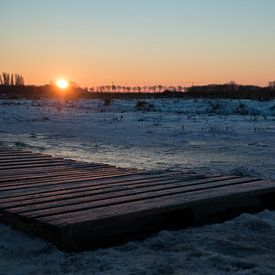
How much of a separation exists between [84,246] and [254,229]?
153 centimetres

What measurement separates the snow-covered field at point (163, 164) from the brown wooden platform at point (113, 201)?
17cm

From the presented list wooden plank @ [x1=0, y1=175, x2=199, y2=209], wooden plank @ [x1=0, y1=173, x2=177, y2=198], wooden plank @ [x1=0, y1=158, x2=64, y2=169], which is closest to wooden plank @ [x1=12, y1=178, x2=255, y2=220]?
wooden plank @ [x1=0, y1=175, x2=199, y2=209]

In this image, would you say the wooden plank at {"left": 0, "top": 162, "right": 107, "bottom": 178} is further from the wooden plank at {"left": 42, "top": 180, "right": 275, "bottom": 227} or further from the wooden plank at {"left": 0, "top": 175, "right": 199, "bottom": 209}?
the wooden plank at {"left": 42, "top": 180, "right": 275, "bottom": 227}

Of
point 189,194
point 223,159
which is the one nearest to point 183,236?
point 189,194

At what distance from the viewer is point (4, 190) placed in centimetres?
584

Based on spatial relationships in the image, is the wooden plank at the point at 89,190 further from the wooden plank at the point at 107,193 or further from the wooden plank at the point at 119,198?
the wooden plank at the point at 119,198

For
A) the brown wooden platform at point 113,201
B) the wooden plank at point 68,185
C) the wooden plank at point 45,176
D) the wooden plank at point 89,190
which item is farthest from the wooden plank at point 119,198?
the wooden plank at point 45,176

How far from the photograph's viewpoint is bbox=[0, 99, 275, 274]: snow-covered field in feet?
13.2

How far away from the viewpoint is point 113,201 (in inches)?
204

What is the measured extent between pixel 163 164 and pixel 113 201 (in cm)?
425

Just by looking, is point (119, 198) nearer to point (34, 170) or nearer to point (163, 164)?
point (34, 170)

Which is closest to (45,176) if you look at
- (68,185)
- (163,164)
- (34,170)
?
(34,170)

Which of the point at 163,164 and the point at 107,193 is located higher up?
the point at 107,193

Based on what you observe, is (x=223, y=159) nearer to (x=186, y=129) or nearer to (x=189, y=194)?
(x=189, y=194)
